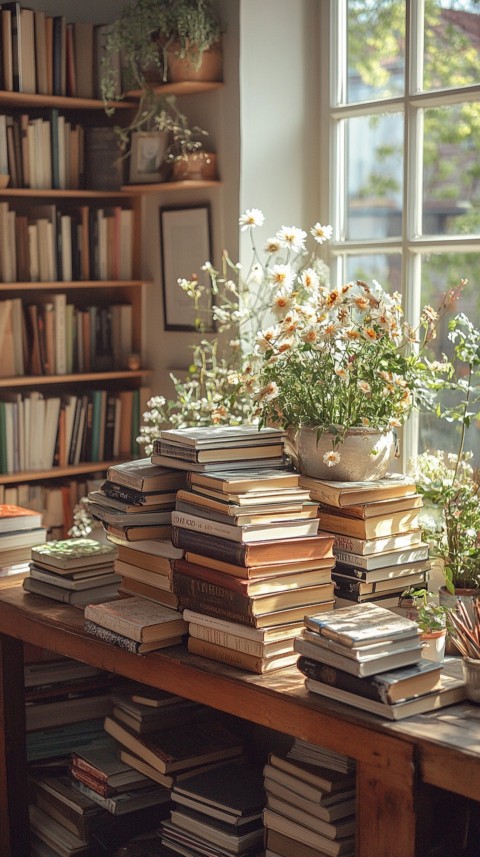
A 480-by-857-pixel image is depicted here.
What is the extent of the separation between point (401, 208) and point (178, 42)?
2.82ft

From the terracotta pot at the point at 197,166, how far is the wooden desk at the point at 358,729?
4.77 ft

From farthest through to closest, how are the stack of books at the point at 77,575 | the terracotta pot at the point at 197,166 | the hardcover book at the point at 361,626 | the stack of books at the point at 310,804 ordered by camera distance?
the terracotta pot at the point at 197,166 < the stack of books at the point at 77,575 < the stack of books at the point at 310,804 < the hardcover book at the point at 361,626

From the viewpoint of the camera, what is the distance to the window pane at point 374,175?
3.07 meters

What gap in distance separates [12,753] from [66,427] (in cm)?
140

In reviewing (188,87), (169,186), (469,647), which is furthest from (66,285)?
(469,647)

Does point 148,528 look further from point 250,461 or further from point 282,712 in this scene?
point 282,712

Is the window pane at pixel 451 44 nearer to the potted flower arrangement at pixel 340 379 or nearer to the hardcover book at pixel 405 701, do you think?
the potted flower arrangement at pixel 340 379

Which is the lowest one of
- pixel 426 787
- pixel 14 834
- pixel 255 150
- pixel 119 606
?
pixel 14 834

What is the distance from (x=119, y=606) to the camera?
7.78 feet

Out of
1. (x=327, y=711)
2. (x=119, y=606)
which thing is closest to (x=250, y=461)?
(x=119, y=606)

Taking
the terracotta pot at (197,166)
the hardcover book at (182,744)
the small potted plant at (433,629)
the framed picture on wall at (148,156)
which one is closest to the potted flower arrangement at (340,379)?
the small potted plant at (433,629)

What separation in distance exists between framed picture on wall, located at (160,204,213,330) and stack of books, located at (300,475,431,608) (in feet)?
3.98

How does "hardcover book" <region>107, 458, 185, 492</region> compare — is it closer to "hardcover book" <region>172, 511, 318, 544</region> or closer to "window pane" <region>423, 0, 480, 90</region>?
"hardcover book" <region>172, 511, 318, 544</region>

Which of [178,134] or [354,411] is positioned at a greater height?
[178,134]
